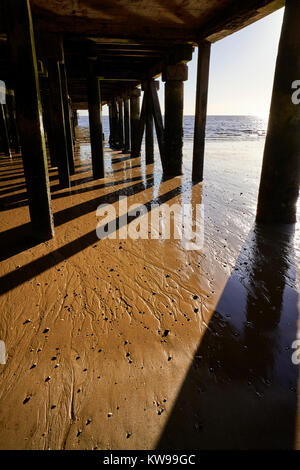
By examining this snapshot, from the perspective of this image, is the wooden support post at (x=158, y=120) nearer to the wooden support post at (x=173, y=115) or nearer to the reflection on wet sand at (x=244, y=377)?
the wooden support post at (x=173, y=115)

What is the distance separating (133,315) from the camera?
89.1 inches

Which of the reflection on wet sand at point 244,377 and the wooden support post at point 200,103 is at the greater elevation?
the wooden support post at point 200,103

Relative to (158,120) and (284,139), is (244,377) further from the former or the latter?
(158,120)

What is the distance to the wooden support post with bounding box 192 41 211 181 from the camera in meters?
5.94

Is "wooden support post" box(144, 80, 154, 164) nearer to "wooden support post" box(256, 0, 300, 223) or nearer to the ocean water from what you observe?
"wooden support post" box(256, 0, 300, 223)

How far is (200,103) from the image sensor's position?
20.7 feet

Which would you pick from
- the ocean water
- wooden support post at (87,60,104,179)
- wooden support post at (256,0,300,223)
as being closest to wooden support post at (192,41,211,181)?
wooden support post at (87,60,104,179)

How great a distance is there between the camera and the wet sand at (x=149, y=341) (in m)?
1.43

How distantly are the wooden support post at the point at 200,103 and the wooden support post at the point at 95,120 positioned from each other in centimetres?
252

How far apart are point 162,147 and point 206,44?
2.70 metres

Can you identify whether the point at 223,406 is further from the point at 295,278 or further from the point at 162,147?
the point at 162,147

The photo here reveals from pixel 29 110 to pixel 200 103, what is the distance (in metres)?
4.48

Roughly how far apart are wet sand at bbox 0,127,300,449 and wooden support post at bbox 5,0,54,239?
0.45m

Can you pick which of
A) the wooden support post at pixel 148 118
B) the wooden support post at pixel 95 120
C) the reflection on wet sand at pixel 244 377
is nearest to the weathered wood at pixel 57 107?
the wooden support post at pixel 95 120
